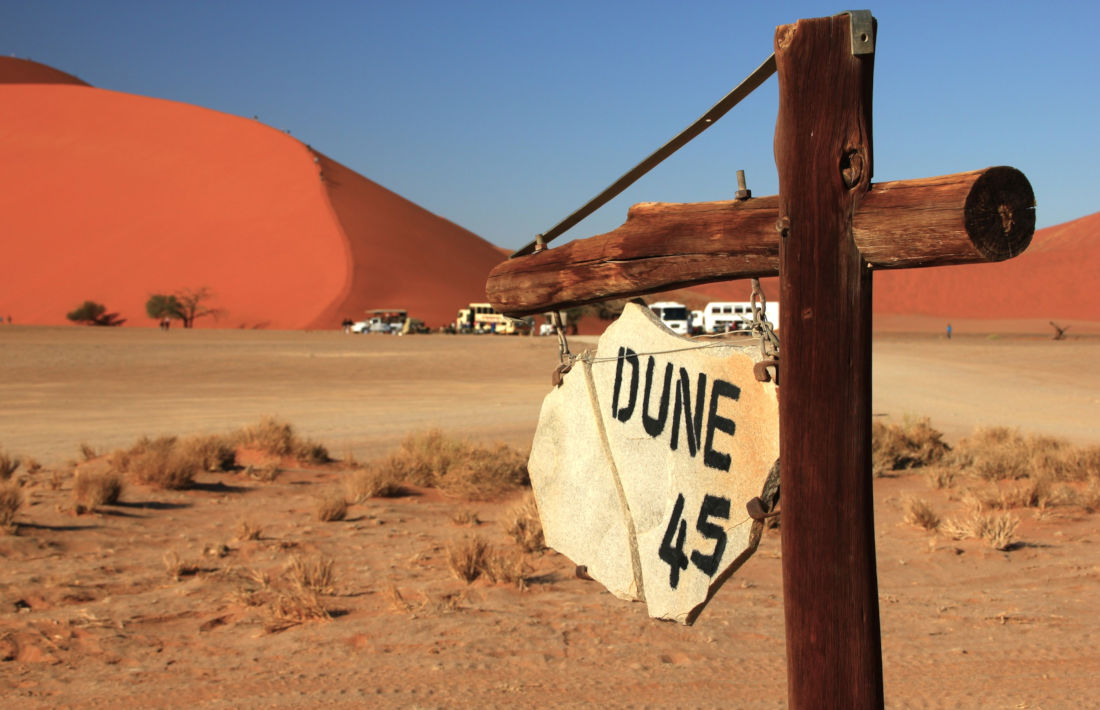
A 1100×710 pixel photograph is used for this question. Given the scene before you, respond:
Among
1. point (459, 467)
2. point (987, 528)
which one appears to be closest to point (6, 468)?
point (459, 467)

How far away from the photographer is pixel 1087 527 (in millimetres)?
7832

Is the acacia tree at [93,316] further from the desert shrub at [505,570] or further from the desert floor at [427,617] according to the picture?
the desert shrub at [505,570]

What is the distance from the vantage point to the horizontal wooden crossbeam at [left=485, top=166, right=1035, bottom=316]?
2100 mm

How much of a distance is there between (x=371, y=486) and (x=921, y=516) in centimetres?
487

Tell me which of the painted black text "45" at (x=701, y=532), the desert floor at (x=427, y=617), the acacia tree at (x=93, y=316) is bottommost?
the desert floor at (x=427, y=617)

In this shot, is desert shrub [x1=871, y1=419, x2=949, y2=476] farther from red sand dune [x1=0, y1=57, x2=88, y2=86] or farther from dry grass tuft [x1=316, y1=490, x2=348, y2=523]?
red sand dune [x1=0, y1=57, x2=88, y2=86]

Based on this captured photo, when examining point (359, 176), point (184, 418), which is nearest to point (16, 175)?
point (359, 176)

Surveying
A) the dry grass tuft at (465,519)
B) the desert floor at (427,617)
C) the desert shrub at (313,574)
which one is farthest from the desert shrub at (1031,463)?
the desert shrub at (313,574)

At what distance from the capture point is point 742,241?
2.51 metres

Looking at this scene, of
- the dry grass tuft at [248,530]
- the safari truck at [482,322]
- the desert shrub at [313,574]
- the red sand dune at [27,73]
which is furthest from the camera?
the red sand dune at [27,73]

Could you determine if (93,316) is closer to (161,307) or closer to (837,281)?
(161,307)

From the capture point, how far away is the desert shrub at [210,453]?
10.4 metres

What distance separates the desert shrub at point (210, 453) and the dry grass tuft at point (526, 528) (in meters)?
4.10

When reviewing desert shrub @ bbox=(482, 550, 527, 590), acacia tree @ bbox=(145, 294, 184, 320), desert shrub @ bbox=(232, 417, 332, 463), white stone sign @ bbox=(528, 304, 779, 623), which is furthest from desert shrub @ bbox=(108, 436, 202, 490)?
acacia tree @ bbox=(145, 294, 184, 320)
